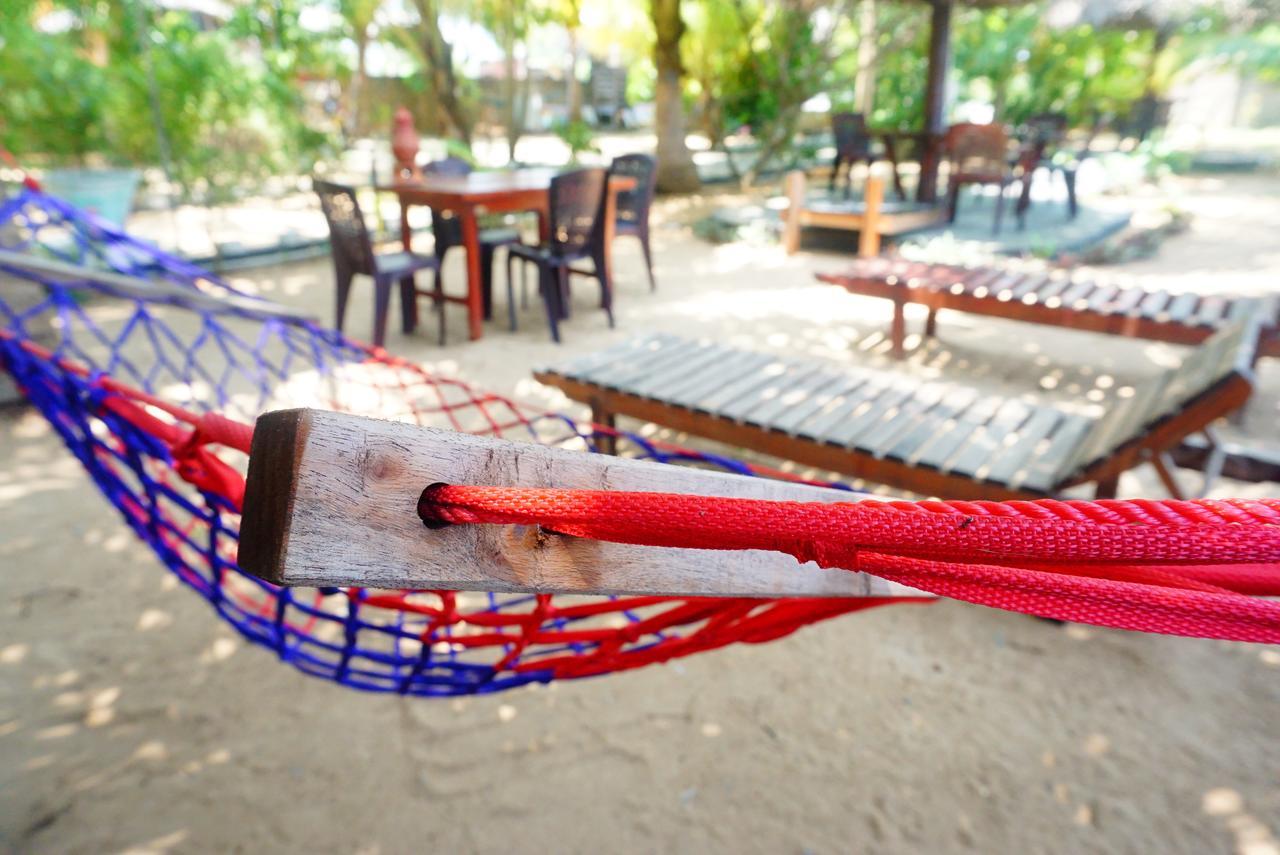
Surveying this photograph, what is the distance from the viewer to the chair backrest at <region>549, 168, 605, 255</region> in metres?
4.14

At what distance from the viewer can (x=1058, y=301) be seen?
337 cm

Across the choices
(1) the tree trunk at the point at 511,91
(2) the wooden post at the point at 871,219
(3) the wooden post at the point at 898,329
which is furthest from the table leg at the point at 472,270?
(1) the tree trunk at the point at 511,91

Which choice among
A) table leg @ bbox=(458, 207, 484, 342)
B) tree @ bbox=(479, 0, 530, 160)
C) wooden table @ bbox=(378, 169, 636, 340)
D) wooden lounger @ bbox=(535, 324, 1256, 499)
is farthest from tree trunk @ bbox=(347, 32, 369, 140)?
wooden lounger @ bbox=(535, 324, 1256, 499)

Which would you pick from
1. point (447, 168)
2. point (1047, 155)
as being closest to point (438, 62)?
point (447, 168)

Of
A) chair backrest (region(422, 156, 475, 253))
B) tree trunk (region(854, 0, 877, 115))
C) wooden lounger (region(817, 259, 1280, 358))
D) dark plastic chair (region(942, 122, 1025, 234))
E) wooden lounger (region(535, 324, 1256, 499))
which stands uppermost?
tree trunk (region(854, 0, 877, 115))

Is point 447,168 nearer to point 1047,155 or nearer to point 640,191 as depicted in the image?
point 640,191

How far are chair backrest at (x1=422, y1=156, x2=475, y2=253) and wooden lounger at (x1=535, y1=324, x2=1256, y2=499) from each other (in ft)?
7.54

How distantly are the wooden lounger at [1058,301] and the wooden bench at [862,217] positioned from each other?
1.92m

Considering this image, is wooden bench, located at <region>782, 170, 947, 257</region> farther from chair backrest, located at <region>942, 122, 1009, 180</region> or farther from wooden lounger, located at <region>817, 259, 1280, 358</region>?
wooden lounger, located at <region>817, 259, 1280, 358</region>

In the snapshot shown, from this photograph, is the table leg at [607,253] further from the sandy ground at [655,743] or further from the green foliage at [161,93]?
the sandy ground at [655,743]

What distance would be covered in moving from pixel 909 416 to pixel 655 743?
46.4 inches

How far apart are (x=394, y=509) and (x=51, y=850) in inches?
59.6

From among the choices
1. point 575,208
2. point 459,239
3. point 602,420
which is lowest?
point 602,420

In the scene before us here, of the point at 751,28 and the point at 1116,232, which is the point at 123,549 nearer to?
the point at 1116,232
